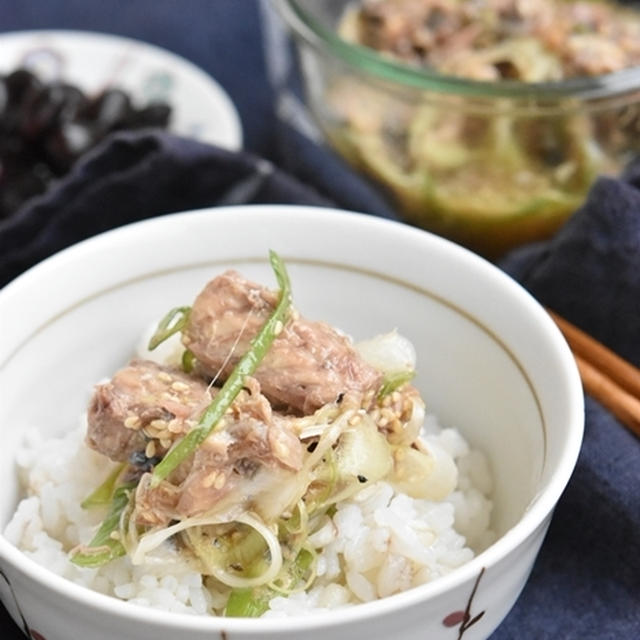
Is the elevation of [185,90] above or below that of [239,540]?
below

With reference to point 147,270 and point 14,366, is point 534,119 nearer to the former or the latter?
point 147,270

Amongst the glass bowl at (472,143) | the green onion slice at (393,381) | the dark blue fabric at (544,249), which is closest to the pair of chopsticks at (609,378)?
the dark blue fabric at (544,249)

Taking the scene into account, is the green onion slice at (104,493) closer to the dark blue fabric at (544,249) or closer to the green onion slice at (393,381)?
the dark blue fabric at (544,249)

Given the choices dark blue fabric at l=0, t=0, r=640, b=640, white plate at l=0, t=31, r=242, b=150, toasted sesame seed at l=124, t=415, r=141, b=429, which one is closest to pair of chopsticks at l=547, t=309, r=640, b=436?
dark blue fabric at l=0, t=0, r=640, b=640

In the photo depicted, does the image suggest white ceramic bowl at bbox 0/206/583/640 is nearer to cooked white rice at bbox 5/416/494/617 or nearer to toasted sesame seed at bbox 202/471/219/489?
cooked white rice at bbox 5/416/494/617

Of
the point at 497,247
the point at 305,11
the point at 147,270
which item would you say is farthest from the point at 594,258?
the point at 305,11
